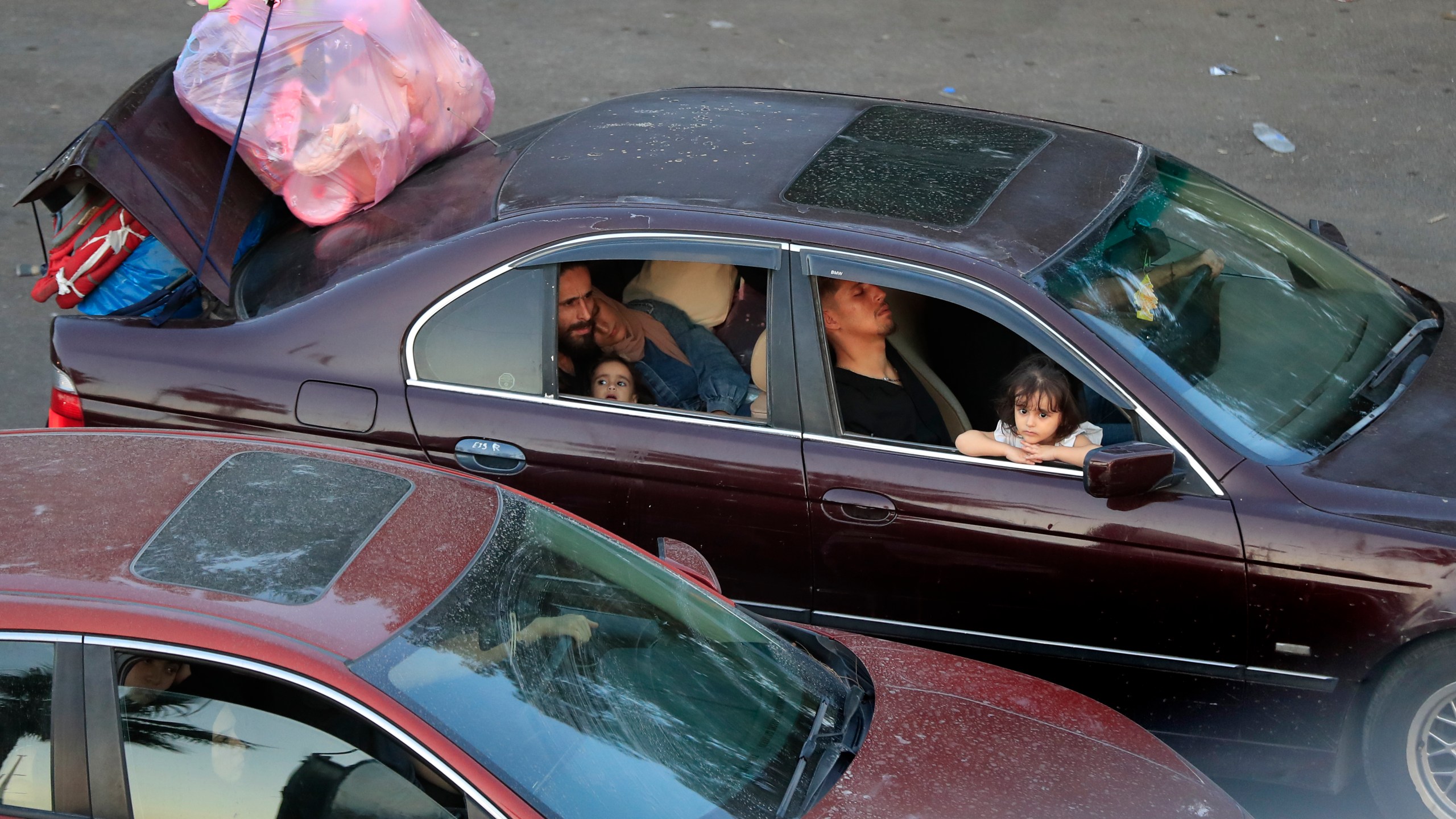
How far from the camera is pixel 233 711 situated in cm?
246

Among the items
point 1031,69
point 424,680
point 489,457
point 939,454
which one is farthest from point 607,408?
point 1031,69

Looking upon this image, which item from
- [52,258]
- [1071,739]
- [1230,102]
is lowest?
[1230,102]

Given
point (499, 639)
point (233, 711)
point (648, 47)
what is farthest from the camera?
point (648, 47)

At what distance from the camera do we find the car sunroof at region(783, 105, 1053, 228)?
3.93 m

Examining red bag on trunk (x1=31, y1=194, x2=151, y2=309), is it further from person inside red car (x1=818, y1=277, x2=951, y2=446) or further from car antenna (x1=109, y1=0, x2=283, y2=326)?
person inside red car (x1=818, y1=277, x2=951, y2=446)

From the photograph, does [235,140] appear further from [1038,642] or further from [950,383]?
[1038,642]

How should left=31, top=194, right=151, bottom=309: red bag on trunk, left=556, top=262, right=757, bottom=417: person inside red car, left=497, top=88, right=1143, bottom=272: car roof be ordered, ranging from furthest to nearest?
left=31, top=194, right=151, bottom=309: red bag on trunk
left=556, top=262, right=757, bottom=417: person inside red car
left=497, top=88, right=1143, bottom=272: car roof

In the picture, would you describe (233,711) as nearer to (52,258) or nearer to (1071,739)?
(1071,739)

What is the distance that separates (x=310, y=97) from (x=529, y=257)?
121 cm

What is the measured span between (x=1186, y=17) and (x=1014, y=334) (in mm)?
7625

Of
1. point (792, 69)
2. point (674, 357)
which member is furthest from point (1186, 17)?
point (674, 357)

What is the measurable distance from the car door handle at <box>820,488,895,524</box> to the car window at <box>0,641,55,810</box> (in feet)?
6.71

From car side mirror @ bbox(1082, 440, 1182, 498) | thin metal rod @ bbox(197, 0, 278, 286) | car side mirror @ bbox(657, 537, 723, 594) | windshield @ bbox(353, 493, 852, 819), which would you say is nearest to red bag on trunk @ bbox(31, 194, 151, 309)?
thin metal rod @ bbox(197, 0, 278, 286)

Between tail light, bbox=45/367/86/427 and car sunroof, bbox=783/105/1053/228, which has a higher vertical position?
car sunroof, bbox=783/105/1053/228
